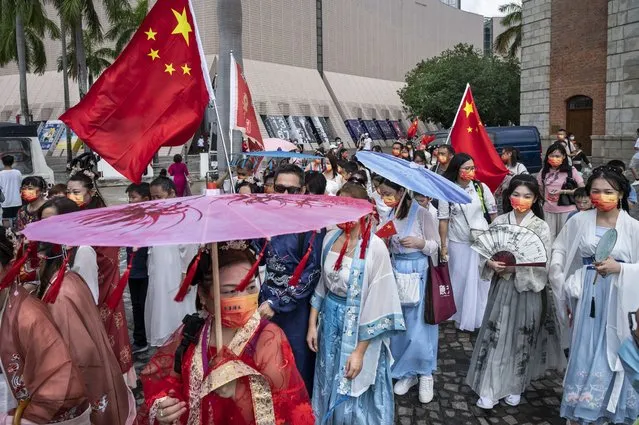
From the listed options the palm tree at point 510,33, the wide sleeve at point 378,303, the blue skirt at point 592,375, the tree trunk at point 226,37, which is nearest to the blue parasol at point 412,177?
the wide sleeve at point 378,303

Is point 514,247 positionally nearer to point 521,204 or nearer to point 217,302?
point 521,204

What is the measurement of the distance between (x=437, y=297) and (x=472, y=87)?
32.8 meters

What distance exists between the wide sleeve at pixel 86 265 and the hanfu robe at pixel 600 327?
3.12 metres

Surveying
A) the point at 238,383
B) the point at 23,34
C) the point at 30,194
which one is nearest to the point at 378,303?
the point at 238,383

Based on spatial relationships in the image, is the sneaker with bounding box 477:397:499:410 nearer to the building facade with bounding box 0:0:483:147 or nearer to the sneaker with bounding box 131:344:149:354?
the sneaker with bounding box 131:344:149:354

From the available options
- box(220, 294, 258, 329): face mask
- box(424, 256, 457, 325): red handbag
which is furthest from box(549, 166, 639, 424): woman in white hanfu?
box(220, 294, 258, 329): face mask

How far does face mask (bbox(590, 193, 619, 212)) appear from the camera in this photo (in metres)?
3.72

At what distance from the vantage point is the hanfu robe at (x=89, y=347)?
2664 mm

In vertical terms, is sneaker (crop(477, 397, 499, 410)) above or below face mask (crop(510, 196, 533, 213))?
below

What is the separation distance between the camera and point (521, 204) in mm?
4215

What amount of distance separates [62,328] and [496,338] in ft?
9.68

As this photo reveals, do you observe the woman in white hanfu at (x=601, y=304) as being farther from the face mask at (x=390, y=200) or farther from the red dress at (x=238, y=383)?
the red dress at (x=238, y=383)

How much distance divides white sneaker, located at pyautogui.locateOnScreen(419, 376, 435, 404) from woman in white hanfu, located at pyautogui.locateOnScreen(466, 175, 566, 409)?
352mm

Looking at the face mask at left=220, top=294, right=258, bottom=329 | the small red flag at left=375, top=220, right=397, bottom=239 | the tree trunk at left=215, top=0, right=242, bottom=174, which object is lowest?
the face mask at left=220, top=294, right=258, bottom=329
